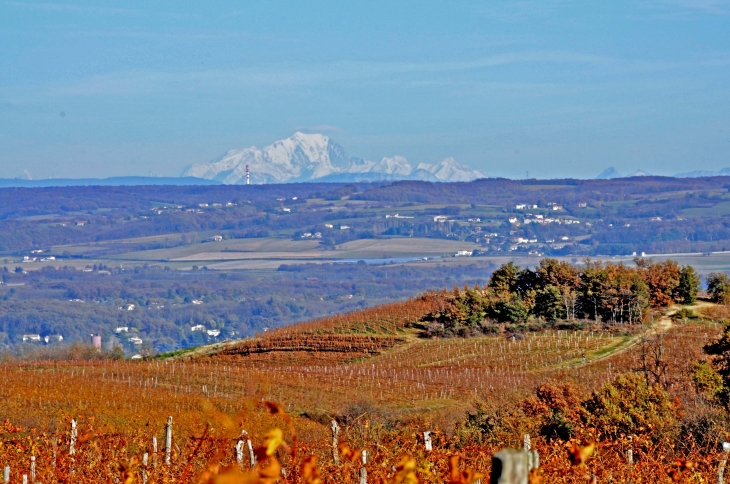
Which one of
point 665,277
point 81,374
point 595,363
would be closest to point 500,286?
point 665,277

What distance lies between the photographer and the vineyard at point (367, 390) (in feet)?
44.5

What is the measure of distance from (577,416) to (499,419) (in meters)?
1.48

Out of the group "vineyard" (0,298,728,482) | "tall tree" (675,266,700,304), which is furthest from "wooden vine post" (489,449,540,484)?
"tall tree" (675,266,700,304)

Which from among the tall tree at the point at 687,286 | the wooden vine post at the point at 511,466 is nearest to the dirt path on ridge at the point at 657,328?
the tall tree at the point at 687,286

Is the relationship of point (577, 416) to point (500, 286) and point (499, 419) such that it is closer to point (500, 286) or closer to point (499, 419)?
point (499, 419)

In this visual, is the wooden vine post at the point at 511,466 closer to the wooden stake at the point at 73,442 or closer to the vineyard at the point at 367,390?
the vineyard at the point at 367,390

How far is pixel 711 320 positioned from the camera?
42.0 meters

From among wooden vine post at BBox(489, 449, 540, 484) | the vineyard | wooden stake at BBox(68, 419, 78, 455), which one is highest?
wooden vine post at BBox(489, 449, 540, 484)

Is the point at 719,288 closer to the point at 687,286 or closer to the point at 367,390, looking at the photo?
the point at 687,286

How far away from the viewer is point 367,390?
30.6m

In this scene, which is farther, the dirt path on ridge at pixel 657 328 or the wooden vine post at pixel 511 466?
the dirt path on ridge at pixel 657 328

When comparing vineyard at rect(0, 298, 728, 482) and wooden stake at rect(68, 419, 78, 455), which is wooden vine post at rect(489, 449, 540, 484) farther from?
wooden stake at rect(68, 419, 78, 455)

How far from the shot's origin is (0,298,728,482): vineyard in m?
13.6

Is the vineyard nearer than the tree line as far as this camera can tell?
Yes
